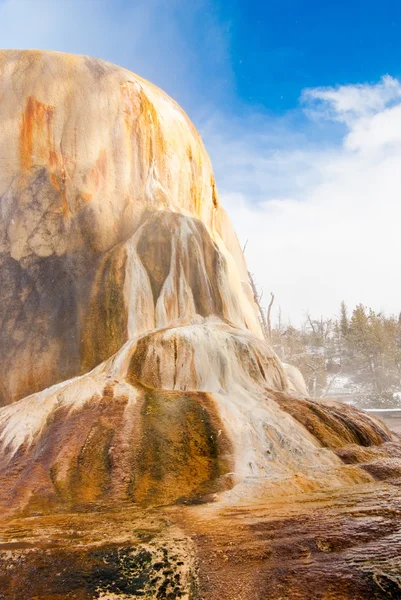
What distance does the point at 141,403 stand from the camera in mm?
6156

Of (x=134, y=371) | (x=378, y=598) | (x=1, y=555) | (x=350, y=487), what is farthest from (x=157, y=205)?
(x=378, y=598)

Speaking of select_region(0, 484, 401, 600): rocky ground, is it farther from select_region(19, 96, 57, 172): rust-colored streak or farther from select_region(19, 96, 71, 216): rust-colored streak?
select_region(19, 96, 57, 172): rust-colored streak

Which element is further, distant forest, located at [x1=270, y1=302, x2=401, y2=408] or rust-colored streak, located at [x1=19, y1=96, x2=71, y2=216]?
distant forest, located at [x1=270, y1=302, x2=401, y2=408]

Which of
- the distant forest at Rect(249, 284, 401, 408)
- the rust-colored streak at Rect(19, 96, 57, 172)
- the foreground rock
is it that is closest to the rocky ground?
the foreground rock

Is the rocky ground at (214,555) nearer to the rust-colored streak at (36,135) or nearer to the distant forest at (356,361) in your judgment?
the rust-colored streak at (36,135)

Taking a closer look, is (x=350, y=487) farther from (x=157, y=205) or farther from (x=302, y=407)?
(x=157, y=205)

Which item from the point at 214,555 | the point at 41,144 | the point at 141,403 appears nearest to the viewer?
the point at 214,555

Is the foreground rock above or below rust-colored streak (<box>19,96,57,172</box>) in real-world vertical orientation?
below

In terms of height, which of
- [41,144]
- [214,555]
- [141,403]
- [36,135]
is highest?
[36,135]

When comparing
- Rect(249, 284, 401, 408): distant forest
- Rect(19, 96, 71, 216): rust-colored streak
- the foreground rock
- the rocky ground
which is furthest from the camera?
Rect(249, 284, 401, 408): distant forest

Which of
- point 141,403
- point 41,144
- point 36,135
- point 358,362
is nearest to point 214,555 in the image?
point 141,403

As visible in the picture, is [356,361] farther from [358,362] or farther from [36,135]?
[36,135]

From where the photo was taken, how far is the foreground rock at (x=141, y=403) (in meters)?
3.00

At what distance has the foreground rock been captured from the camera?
118 inches
